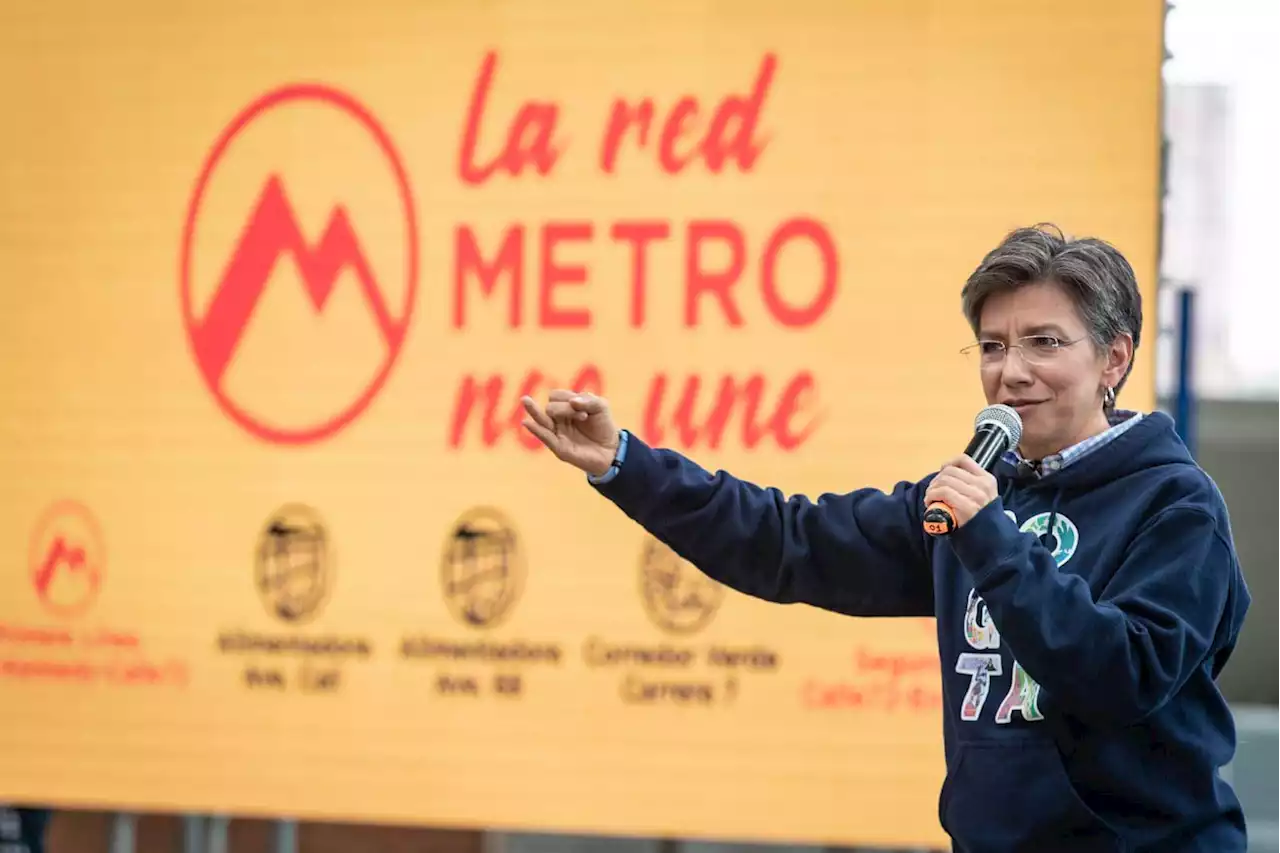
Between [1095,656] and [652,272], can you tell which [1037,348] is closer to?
[1095,656]

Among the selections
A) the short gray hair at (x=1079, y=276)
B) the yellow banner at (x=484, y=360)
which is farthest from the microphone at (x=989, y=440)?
the yellow banner at (x=484, y=360)

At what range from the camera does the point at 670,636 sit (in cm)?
290

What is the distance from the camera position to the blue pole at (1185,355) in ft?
9.22

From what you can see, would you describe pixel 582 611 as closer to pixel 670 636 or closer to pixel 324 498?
pixel 670 636

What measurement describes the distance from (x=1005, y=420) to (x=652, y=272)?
1.42 meters

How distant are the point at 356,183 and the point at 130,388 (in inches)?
24.9

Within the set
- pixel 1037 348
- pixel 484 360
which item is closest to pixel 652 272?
pixel 484 360

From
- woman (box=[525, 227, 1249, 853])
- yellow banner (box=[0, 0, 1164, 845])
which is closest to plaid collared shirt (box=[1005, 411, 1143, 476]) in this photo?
woman (box=[525, 227, 1249, 853])

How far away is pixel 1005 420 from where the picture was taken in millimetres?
1600

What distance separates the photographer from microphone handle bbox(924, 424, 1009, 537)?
1.46m

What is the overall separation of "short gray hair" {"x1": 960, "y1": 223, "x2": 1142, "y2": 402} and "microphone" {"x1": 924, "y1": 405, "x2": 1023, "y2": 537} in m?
0.13

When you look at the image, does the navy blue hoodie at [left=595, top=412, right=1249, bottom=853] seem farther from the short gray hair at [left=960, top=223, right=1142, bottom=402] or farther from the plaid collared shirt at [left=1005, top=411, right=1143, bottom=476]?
the short gray hair at [left=960, top=223, right=1142, bottom=402]

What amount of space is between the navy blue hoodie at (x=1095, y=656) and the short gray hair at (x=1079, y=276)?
117 mm

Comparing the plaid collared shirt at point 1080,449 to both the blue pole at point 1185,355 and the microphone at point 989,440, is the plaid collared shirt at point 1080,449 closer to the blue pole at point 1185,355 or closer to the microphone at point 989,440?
the microphone at point 989,440
